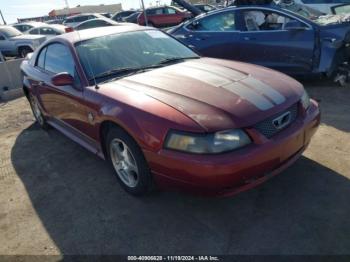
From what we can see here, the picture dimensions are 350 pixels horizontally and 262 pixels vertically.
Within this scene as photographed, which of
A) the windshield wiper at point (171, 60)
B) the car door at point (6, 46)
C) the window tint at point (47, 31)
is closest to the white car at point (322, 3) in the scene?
the windshield wiper at point (171, 60)

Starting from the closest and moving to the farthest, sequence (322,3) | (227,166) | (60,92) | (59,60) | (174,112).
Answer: (227,166) < (174,112) < (60,92) < (59,60) < (322,3)

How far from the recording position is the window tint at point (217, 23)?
669cm

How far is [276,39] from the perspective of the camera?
613cm

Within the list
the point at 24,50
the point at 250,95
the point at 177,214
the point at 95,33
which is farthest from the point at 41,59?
the point at 24,50

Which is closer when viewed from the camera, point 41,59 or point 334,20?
point 41,59

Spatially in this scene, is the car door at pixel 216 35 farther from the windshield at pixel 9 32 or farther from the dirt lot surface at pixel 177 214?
the windshield at pixel 9 32

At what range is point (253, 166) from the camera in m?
2.58

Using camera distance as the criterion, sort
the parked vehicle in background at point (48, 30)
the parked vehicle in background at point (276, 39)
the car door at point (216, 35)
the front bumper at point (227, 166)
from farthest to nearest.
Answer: the parked vehicle in background at point (48, 30), the car door at point (216, 35), the parked vehicle in background at point (276, 39), the front bumper at point (227, 166)

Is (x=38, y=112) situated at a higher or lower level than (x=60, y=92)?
lower

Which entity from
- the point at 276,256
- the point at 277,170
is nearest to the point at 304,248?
the point at 276,256

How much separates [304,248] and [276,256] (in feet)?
0.72

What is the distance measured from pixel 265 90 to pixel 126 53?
5.23 ft

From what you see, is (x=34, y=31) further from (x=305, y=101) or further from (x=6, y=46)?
(x=305, y=101)

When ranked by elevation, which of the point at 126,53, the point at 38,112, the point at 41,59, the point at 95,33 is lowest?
the point at 38,112
